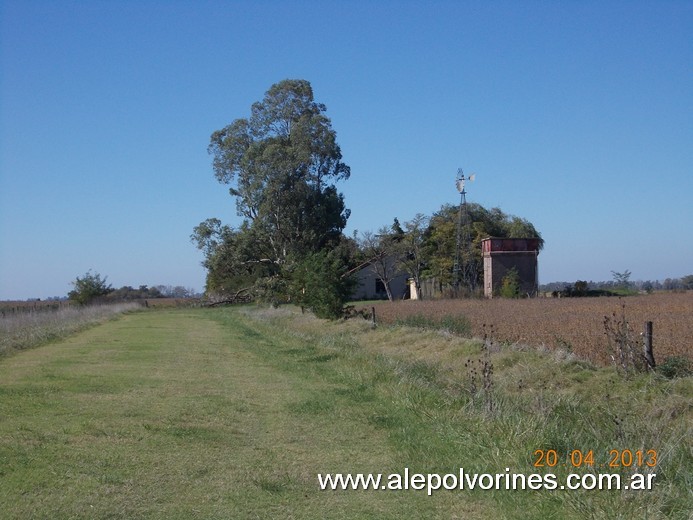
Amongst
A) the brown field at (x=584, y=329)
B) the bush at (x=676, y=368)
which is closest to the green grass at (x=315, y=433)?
the bush at (x=676, y=368)

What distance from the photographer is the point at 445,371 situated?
17.3 meters

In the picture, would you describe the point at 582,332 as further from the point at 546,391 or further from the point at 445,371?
the point at 546,391

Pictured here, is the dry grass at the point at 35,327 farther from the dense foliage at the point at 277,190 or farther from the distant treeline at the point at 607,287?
the distant treeline at the point at 607,287

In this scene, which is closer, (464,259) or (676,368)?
(676,368)

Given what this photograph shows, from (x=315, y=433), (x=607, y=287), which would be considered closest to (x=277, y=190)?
(x=607, y=287)

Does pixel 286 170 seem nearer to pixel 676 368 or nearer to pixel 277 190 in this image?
pixel 277 190

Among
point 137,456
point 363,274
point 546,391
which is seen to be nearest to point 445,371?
point 546,391

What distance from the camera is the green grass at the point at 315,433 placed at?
6.84 m

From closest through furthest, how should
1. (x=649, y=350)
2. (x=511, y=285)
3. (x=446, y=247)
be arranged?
(x=649, y=350), (x=511, y=285), (x=446, y=247)

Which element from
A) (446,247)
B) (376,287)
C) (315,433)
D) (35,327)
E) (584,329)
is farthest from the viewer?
(376,287)

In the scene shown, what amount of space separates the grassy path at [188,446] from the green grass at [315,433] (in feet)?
0.10

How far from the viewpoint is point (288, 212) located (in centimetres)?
5822

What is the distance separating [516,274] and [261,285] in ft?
67.5

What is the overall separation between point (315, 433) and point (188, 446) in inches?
75.7
